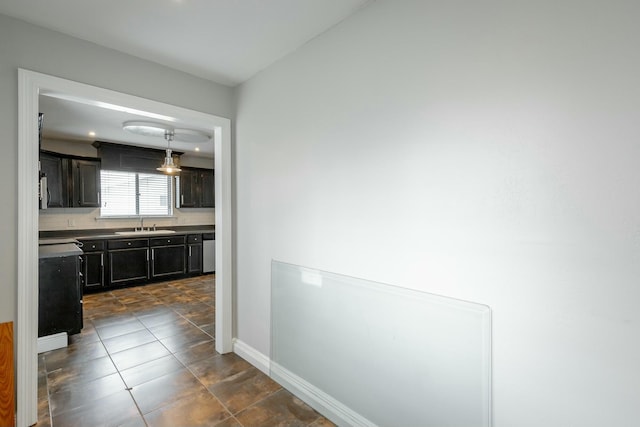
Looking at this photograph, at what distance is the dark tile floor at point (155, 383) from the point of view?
2047 mm

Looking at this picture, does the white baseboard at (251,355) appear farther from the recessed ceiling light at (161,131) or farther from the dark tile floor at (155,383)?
the recessed ceiling light at (161,131)

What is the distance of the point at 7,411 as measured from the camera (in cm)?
117

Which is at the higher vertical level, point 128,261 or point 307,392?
point 128,261

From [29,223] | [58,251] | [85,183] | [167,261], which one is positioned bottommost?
[167,261]

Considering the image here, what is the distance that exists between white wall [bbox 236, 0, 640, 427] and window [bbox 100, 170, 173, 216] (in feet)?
17.8

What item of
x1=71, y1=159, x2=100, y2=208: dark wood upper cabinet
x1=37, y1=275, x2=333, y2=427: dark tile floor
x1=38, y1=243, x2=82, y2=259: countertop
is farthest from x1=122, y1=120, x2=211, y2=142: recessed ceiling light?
x1=37, y1=275, x2=333, y2=427: dark tile floor

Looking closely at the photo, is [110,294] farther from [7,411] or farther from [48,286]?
[7,411]

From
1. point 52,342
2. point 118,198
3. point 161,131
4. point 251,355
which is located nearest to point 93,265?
point 118,198

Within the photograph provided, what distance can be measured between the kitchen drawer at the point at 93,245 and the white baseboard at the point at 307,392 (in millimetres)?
3819

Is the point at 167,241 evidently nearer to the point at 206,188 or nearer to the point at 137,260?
the point at 137,260

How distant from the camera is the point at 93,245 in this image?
5.02 metres

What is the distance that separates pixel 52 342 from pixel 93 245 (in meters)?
2.35

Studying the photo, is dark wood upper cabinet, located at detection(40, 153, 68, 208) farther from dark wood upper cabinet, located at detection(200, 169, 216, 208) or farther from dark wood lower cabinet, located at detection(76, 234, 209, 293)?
dark wood upper cabinet, located at detection(200, 169, 216, 208)

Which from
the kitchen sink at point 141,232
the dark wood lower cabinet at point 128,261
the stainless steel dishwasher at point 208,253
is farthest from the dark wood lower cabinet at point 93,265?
the stainless steel dishwasher at point 208,253
